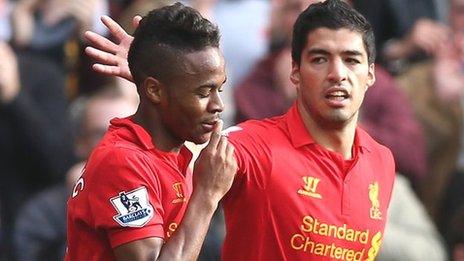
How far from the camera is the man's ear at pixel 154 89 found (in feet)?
20.6

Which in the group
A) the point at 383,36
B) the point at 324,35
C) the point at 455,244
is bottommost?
the point at 455,244

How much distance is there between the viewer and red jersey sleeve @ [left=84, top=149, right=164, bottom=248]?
620 cm

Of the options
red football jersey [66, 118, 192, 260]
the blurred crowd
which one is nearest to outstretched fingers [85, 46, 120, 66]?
red football jersey [66, 118, 192, 260]

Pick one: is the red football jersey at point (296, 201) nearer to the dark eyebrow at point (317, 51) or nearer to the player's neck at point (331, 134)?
the player's neck at point (331, 134)

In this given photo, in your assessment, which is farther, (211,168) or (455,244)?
(455,244)

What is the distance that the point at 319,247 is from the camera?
6652 mm

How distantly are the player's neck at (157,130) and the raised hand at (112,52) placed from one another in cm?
48

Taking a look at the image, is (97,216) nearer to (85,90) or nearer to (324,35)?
(324,35)

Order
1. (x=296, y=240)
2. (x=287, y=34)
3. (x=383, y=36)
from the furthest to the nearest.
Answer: (x=383, y=36)
(x=287, y=34)
(x=296, y=240)

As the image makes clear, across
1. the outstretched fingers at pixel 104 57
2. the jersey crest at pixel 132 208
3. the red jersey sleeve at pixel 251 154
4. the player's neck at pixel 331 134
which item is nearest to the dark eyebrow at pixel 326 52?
the player's neck at pixel 331 134

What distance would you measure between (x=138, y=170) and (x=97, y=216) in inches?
8.8

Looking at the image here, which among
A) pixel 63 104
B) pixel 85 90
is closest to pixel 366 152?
pixel 63 104

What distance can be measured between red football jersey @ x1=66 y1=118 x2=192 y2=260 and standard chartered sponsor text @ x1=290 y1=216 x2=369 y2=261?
50cm

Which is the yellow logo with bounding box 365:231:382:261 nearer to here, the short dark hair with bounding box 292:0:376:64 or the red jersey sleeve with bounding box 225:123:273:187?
the red jersey sleeve with bounding box 225:123:273:187
